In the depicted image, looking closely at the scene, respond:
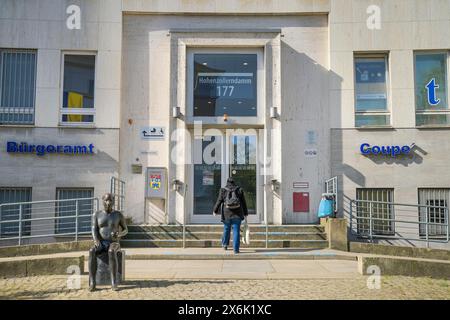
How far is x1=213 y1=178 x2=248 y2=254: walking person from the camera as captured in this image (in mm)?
11219

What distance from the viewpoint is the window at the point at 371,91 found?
14.4 metres

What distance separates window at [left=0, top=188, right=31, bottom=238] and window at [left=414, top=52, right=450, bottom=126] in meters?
11.8

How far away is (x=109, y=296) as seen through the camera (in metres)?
7.21

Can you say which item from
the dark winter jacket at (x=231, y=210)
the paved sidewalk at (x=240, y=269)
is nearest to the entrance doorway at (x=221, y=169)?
the dark winter jacket at (x=231, y=210)

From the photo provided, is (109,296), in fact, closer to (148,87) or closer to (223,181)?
(223,181)

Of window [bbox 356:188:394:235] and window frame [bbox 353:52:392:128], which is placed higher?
window frame [bbox 353:52:392:128]

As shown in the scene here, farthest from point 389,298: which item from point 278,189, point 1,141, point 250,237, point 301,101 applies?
point 1,141

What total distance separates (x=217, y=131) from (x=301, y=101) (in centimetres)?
269

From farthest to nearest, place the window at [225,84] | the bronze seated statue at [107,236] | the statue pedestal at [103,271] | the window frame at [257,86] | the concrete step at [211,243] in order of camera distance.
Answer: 1. the window at [225,84]
2. the window frame at [257,86]
3. the concrete step at [211,243]
4. the statue pedestal at [103,271]
5. the bronze seated statue at [107,236]

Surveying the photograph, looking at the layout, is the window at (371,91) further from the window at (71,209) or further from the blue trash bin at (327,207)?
the window at (71,209)

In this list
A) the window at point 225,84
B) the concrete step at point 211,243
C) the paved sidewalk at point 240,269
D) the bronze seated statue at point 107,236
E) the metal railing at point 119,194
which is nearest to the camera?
the bronze seated statue at point 107,236

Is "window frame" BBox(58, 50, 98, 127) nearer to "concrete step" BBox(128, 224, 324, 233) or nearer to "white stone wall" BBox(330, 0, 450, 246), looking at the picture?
"concrete step" BBox(128, 224, 324, 233)

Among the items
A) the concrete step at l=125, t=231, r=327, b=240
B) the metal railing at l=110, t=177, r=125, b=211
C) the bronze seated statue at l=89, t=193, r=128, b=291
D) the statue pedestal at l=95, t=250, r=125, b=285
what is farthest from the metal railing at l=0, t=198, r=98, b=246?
the statue pedestal at l=95, t=250, r=125, b=285

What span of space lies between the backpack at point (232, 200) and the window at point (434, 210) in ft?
19.8
